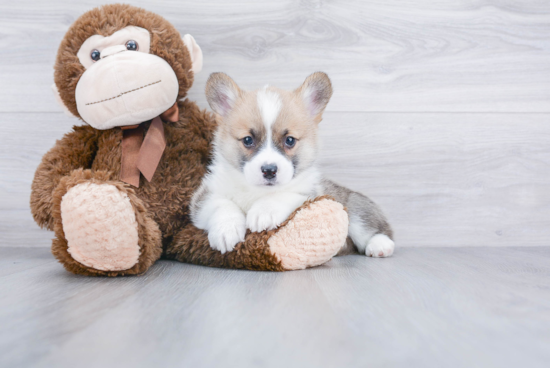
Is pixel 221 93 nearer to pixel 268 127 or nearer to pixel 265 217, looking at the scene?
pixel 268 127

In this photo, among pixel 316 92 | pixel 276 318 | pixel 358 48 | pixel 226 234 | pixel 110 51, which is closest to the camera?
pixel 276 318

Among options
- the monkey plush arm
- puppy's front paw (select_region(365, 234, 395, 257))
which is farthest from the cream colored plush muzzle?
puppy's front paw (select_region(365, 234, 395, 257))

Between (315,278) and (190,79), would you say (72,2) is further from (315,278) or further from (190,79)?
(315,278)

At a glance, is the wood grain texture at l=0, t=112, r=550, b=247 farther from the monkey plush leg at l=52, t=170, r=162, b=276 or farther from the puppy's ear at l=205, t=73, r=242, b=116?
the monkey plush leg at l=52, t=170, r=162, b=276

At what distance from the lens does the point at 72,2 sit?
1.82 metres

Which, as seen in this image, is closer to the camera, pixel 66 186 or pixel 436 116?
pixel 66 186

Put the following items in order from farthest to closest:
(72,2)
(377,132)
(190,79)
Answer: (377,132) < (72,2) < (190,79)

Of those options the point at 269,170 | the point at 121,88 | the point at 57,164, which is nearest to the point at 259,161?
the point at 269,170

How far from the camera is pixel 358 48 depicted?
1.92 m

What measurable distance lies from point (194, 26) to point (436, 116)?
49.5 inches

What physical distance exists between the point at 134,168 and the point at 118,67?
1.15 ft

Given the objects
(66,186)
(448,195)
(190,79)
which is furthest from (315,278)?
(448,195)

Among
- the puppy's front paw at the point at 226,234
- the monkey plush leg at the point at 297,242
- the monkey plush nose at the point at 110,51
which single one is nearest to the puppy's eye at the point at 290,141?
the monkey plush leg at the point at 297,242

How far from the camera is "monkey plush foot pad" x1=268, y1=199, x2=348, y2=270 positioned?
1265 mm
